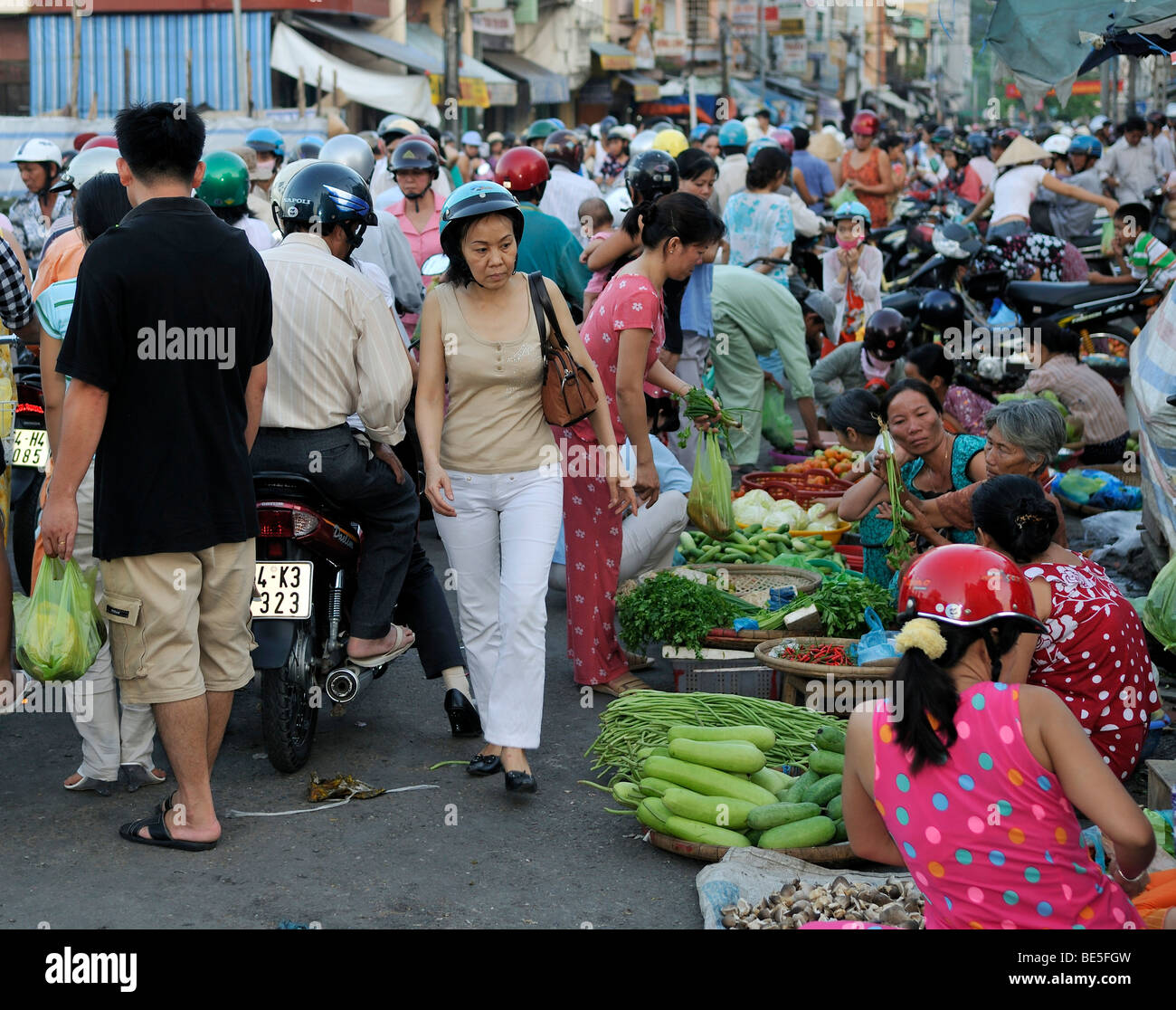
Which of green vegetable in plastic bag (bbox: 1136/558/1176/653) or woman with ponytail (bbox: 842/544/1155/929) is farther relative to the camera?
green vegetable in plastic bag (bbox: 1136/558/1176/653)

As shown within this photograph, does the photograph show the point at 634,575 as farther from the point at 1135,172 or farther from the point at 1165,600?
the point at 1135,172

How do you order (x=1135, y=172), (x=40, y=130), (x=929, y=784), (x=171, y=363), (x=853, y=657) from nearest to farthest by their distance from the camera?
1. (x=929, y=784)
2. (x=171, y=363)
3. (x=853, y=657)
4. (x=1135, y=172)
5. (x=40, y=130)

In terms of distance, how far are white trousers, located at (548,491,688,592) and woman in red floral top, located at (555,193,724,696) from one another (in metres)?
0.64

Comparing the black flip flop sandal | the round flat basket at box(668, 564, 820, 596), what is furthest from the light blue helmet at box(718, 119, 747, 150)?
the black flip flop sandal

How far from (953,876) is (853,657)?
8.48ft

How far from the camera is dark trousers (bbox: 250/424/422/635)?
5.16 m

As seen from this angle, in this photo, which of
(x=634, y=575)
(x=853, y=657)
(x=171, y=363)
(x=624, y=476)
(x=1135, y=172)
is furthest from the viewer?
(x=1135, y=172)

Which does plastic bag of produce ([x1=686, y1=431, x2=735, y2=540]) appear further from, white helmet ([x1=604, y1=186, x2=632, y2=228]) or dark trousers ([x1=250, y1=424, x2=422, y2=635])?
white helmet ([x1=604, y1=186, x2=632, y2=228])

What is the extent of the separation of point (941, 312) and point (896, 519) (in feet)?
15.7

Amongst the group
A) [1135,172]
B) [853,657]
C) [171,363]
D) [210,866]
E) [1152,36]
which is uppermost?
[1135,172]

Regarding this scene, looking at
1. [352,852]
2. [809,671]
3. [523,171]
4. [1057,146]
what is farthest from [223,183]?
[1057,146]

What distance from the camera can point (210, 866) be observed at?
456cm

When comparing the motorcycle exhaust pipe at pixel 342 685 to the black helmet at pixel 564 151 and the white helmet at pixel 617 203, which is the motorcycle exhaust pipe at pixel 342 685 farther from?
the black helmet at pixel 564 151

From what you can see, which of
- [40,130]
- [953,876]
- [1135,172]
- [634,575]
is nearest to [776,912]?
[953,876]
